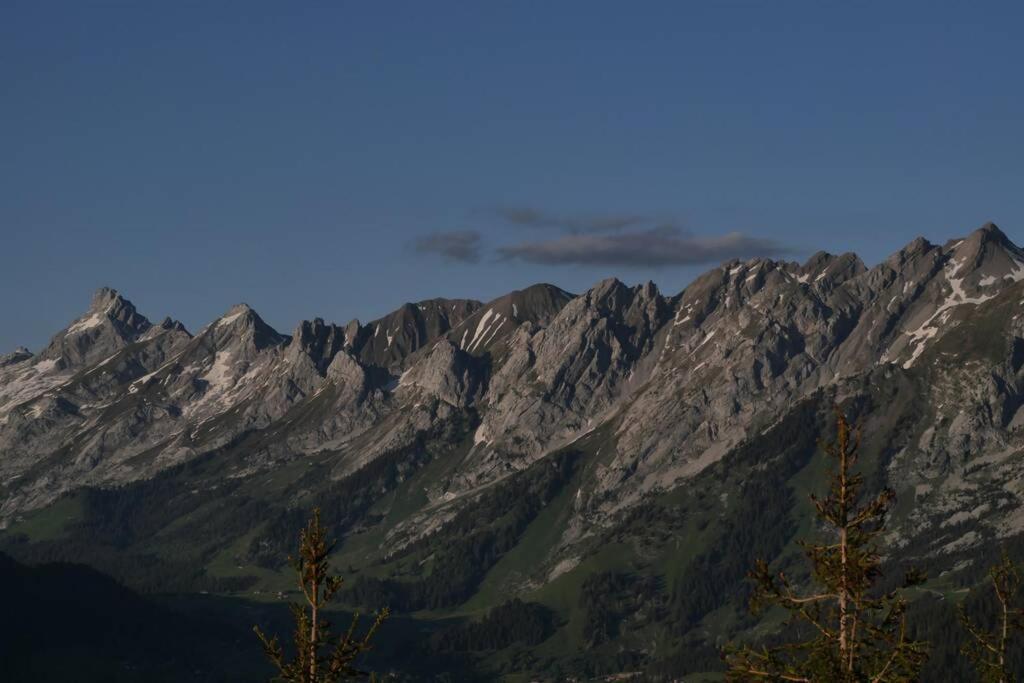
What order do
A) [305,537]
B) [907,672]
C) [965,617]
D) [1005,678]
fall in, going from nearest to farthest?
1. [907,672]
2. [305,537]
3. [1005,678]
4. [965,617]

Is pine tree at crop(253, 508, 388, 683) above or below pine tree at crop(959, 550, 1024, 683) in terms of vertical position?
above

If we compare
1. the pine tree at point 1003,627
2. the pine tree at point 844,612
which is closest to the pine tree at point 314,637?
the pine tree at point 844,612

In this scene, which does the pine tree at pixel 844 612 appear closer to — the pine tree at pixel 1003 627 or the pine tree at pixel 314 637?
the pine tree at pixel 314 637

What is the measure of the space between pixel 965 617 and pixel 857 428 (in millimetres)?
23077

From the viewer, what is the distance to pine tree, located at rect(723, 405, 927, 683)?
51312 millimetres

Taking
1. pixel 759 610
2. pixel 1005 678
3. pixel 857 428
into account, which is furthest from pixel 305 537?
pixel 1005 678

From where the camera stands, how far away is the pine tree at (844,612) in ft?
168

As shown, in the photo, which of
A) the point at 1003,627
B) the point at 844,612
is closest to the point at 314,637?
the point at 844,612

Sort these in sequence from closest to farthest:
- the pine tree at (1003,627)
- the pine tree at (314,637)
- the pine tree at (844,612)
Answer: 1. the pine tree at (844,612)
2. the pine tree at (314,637)
3. the pine tree at (1003,627)

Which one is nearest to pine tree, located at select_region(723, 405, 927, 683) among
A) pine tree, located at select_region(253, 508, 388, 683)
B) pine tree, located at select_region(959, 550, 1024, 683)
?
pine tree, located at select_region(253, 508, 388, 683)

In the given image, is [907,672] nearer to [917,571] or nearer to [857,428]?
[917,571]

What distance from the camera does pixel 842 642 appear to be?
52.0 metres

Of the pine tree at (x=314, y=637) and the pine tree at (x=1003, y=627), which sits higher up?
the pine tree at (x=314, y=637)

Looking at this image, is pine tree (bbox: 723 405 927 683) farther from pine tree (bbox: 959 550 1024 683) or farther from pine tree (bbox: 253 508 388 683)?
pine tree (bbox: 959 550 1024 683)
